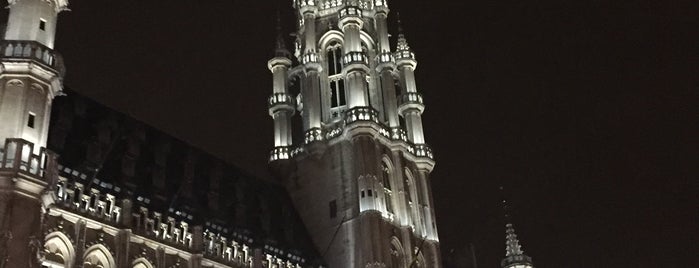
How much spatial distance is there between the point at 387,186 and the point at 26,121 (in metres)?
30.8

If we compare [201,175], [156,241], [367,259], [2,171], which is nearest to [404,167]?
[367,259]

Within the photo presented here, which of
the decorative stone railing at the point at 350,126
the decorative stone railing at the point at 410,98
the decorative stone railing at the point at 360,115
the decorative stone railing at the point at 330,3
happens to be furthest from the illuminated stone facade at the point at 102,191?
the decorative stone railing at the point at 330,3

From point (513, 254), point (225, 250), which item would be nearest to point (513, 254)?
point (513, 254)

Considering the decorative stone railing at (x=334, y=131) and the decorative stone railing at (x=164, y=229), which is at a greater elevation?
the decorative stone railing at (x=334, y=131)

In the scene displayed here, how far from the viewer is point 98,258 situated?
4134 cm

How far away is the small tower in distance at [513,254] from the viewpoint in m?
75.7

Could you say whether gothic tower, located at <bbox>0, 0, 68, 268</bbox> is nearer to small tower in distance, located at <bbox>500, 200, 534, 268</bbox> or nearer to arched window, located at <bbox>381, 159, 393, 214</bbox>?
arched window, located at <bbox>381, 159, 393, 214</bbox>

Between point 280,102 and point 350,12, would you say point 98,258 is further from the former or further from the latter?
point 350,12

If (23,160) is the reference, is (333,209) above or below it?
above

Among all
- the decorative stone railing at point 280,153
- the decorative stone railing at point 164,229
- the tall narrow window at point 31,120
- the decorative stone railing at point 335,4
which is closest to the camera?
the tall narrow window at point 31,120

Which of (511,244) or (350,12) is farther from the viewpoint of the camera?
(511,244)

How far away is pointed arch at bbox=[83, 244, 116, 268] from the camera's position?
4059 cm

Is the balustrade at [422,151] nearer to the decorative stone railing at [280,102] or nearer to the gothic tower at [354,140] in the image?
the gothic tower at [354,140]

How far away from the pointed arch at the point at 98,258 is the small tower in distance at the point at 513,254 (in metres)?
43.8
